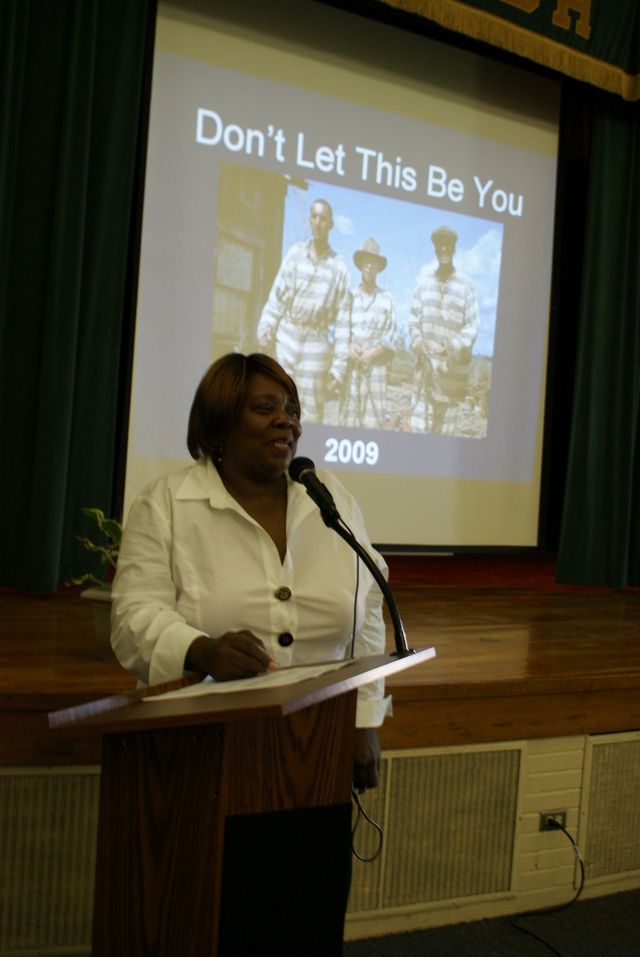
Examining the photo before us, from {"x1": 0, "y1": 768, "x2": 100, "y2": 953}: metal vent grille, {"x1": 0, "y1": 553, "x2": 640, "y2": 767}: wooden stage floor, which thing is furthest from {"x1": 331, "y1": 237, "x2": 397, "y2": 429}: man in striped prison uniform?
{"x1": 0, "y1": 768, "x2": 100, "y2": 953}: metal vent grille

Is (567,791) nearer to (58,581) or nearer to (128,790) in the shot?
(128,790)

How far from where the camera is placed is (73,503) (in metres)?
3.48

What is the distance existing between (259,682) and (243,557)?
36 cm

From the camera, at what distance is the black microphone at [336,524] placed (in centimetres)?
130

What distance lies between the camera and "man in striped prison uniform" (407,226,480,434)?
4.17 meters

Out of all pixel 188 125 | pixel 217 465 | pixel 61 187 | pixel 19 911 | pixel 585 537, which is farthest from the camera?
pixel 585 537

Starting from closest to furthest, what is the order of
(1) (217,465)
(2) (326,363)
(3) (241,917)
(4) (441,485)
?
1. (3) (241,917)
2. (1) (217,465)
3. (2) (326,363)
4. (4) (441,485)

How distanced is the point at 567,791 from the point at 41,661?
149 cm

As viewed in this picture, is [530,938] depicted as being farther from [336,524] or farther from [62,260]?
[62,260]

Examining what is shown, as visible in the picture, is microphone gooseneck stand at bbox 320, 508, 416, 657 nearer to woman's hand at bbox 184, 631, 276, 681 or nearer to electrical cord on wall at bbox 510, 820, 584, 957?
woman's hand at bbox 184, 631, 276, 681

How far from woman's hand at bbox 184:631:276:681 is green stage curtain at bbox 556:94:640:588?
3.68m

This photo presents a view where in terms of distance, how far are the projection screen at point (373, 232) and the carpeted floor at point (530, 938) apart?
2.04 m

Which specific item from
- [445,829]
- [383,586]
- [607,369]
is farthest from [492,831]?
[607,369]

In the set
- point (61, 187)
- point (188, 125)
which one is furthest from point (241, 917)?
point (188, 125)
